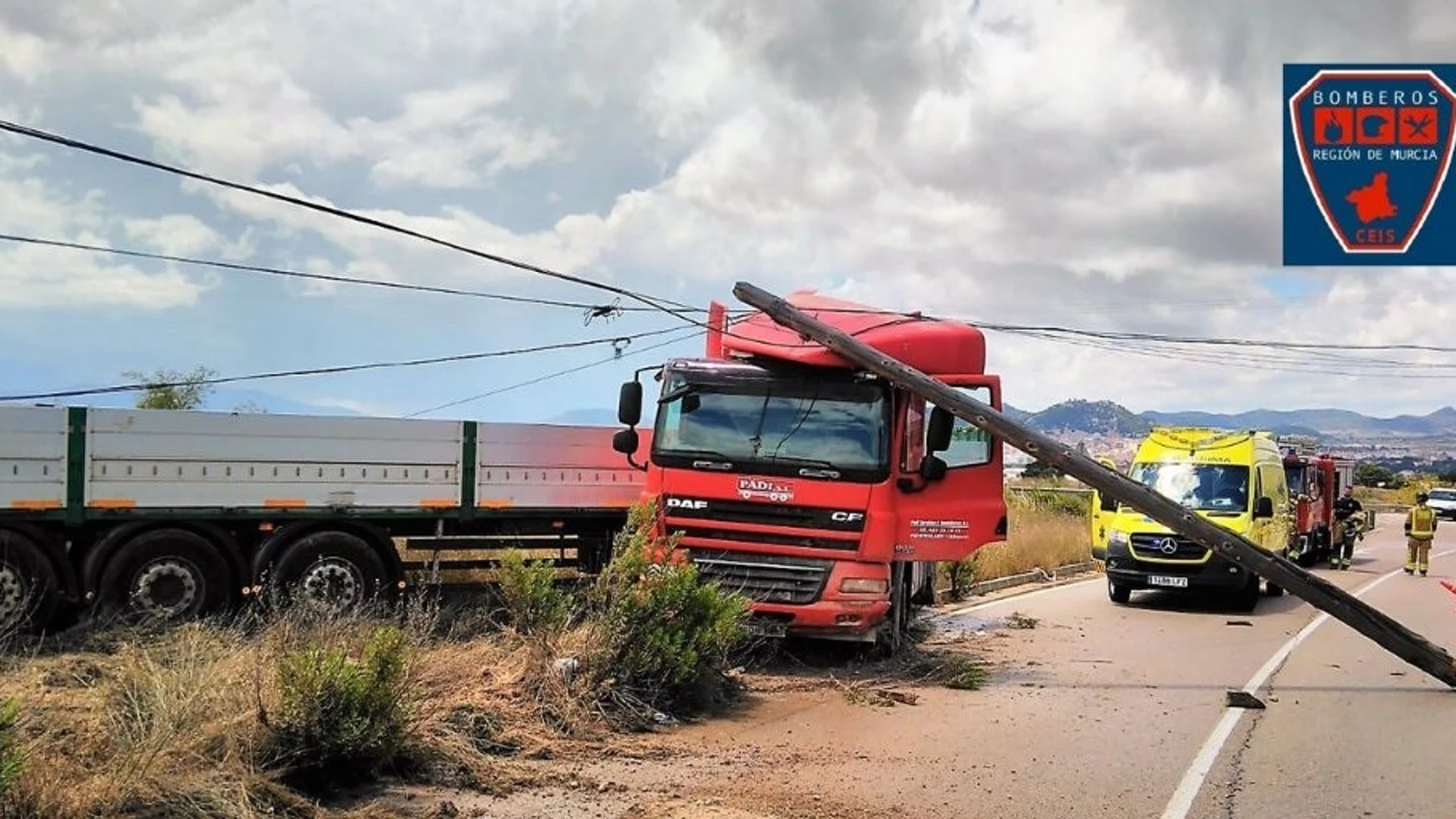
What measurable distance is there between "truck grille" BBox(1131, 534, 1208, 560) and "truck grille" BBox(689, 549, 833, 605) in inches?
320

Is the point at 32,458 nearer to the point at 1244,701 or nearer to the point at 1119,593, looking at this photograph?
the point at 1244,701

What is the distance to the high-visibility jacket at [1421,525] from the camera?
75.7ft

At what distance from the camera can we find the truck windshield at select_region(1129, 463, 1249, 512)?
17.5 meters

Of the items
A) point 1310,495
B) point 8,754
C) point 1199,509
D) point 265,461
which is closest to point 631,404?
point 265,461

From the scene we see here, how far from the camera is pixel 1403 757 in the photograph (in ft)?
25.7

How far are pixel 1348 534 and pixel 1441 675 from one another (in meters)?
20.6

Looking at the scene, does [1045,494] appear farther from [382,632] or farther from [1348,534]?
[382,632]

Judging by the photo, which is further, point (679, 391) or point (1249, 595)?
point (1249, 595)

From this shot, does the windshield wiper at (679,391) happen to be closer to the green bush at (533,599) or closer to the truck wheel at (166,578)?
the green bush at (533,599)

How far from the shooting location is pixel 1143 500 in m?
10.8

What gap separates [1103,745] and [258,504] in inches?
294

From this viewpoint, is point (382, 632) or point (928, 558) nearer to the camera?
point (382, 632)

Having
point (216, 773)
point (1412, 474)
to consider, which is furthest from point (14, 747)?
point (1412, 474)

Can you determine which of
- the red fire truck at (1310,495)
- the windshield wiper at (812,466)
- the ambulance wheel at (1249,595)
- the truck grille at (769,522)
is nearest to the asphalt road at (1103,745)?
the truck grille at (769,522)
